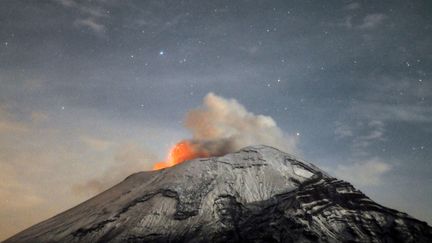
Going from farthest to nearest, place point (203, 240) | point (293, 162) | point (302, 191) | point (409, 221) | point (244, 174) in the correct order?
point (293, 162) < point (244, 174) < point (302, 191) < point (409, 221) < point (203, 240)

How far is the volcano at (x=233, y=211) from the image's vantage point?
101 m

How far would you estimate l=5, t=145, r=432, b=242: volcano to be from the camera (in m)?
101

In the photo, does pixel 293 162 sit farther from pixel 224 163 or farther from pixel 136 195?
pixel 136 195

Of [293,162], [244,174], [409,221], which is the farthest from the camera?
[293,162]

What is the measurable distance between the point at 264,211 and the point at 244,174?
18.9 m

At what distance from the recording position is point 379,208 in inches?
4370

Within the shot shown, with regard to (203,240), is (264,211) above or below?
above

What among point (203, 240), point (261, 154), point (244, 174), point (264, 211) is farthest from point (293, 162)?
point (203, 240)

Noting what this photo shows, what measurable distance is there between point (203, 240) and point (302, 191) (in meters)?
34.4

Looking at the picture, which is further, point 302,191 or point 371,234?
point 302,191

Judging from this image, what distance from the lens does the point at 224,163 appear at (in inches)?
5276

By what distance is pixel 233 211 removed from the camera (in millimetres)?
112688

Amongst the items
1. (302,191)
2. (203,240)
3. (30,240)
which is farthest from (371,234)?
(30,240)

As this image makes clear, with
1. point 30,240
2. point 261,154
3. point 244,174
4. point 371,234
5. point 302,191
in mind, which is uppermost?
point 261,154
